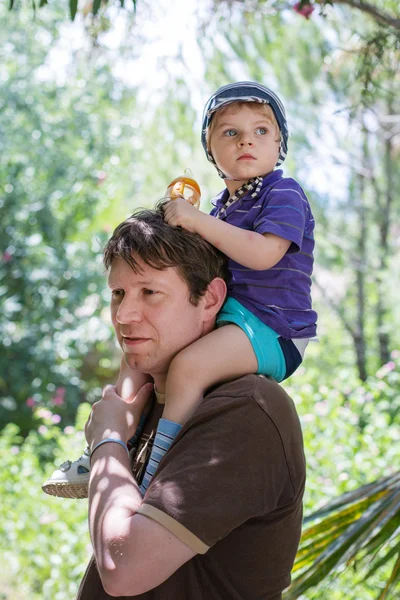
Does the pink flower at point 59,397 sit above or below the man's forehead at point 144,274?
below

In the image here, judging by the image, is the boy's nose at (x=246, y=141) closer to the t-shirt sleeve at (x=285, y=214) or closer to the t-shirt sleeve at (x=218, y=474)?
the t-shirt sleeve at (x=285, y=214)

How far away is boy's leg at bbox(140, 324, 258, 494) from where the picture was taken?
5.73 feet

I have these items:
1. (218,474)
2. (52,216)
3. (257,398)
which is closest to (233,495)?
(218,474)

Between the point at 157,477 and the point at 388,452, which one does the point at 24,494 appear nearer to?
the point at 388,452

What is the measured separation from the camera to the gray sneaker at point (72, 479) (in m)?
2.00

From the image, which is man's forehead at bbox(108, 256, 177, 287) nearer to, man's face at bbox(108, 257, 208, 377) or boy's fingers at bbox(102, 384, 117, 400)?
man's face at bbox(108, 257, 208, 377)

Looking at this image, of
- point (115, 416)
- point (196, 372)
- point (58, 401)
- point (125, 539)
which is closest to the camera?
point (125, 539)

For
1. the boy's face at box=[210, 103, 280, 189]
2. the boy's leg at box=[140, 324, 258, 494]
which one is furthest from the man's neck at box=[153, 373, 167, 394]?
the boy's face at box=[210, 103, 280, 189]

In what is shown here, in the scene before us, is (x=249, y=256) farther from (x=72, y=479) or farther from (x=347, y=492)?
(x=347, y=492)

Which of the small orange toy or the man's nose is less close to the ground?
the small orange toy

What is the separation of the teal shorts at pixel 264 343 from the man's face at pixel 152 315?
0.37ft

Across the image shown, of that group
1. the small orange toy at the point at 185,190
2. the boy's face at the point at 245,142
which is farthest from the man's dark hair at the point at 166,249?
the boy's face at the point at 245,142

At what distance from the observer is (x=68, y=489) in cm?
205

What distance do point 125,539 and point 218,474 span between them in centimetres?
22
